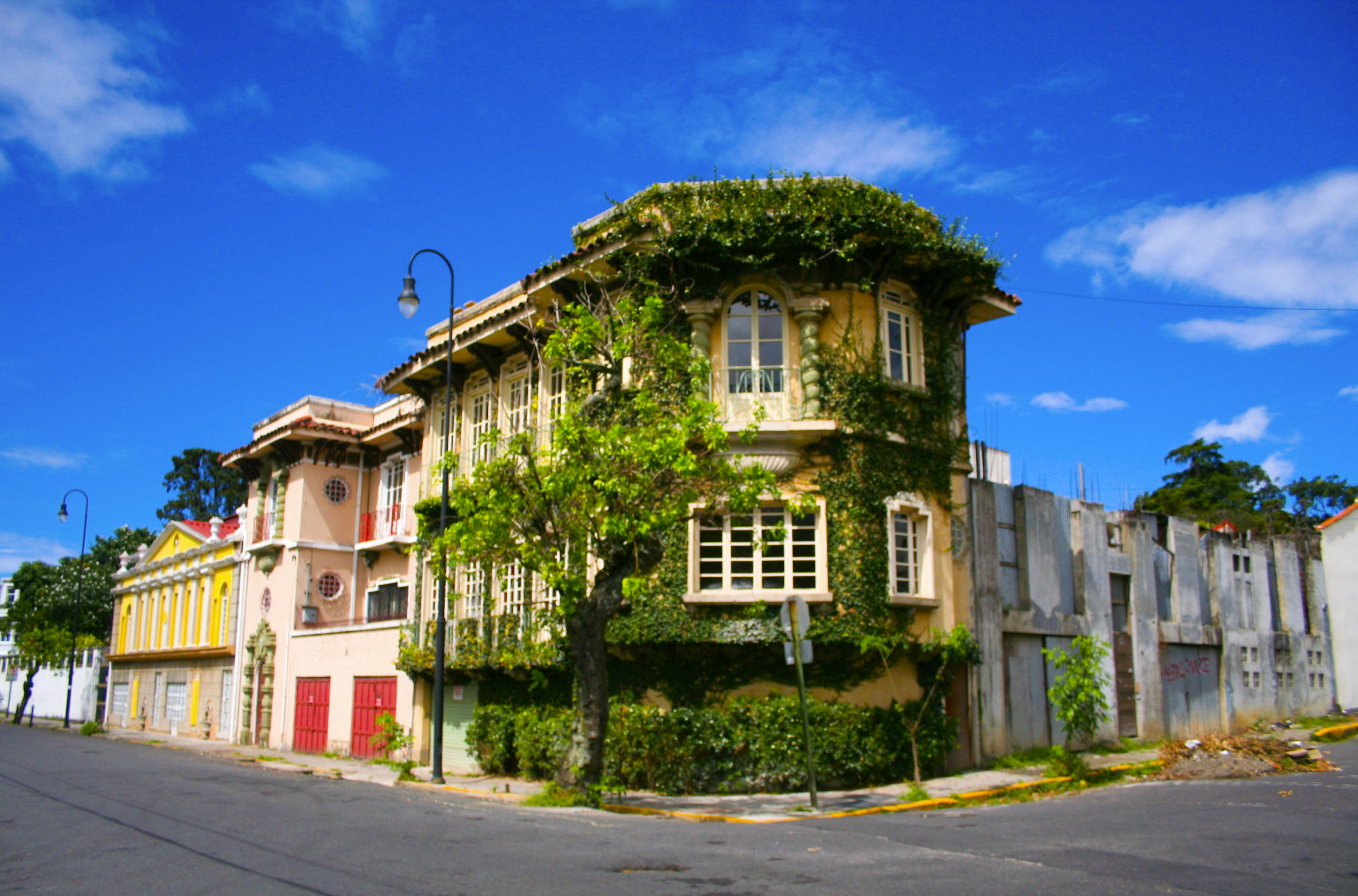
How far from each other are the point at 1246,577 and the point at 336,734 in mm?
24970

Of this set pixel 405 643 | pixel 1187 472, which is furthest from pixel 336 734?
pixel 1187 472

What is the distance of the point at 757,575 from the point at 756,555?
342 mm

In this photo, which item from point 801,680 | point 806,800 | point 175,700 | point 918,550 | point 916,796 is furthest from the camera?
point 175,700

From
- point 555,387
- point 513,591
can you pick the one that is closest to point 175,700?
point 513,591

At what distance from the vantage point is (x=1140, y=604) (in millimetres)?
23609

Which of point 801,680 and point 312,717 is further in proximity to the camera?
point 312,717

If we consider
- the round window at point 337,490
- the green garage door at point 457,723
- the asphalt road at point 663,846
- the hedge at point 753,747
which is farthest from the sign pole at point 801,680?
the round window at point 337,490

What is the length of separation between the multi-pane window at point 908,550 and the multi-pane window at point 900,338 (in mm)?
2573

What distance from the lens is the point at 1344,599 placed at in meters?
30.5

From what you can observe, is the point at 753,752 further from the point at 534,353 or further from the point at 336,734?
the point at 336,734

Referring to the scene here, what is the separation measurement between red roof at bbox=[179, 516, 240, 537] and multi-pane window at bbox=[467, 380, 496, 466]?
62.0ft

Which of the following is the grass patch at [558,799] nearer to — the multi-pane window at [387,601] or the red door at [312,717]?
the multi-pane window at [387,601]

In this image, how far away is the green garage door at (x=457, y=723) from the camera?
2280cm

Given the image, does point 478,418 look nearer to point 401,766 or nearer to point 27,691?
point 401,766
